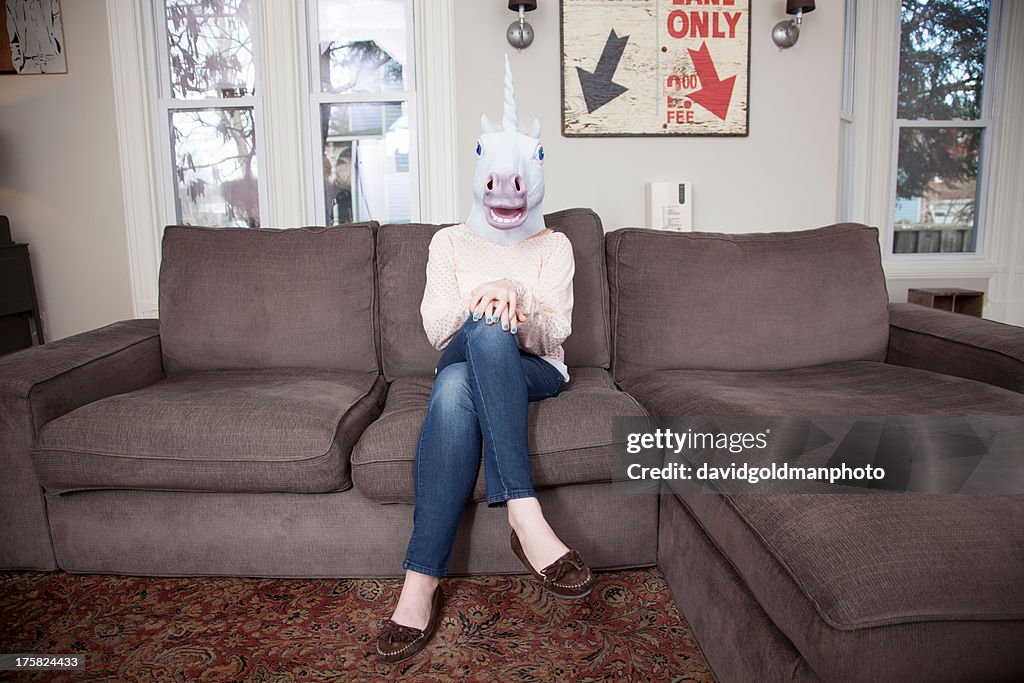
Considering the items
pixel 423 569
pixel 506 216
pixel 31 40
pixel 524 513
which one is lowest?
pixel 423 569

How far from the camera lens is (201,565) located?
1708mm

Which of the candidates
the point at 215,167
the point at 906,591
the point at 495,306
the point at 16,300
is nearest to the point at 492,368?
the point at 495,306

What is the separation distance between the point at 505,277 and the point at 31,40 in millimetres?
3286

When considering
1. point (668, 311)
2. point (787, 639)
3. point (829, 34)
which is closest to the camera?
point (787, 639)

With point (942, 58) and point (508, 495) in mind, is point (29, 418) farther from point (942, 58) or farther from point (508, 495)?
point (942, 58)

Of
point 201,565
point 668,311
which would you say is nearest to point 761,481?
point 668,311

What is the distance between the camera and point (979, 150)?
4.18m

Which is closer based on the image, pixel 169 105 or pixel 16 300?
pixel 16 300

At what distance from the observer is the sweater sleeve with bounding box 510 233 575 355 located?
1.69 metres

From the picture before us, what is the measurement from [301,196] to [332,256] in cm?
152

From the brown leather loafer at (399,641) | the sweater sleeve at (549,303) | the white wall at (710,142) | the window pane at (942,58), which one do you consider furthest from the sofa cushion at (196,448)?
the window pane at (942,58)

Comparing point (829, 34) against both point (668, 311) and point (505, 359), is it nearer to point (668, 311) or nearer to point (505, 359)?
point (668, 311)

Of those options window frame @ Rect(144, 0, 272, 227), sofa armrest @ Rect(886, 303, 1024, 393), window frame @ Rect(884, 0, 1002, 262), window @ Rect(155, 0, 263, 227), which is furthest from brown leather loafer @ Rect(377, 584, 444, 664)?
window frame @ Rect(884, 0, 1002, 262)

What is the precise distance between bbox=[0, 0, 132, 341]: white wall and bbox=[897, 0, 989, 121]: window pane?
4.38 metres
